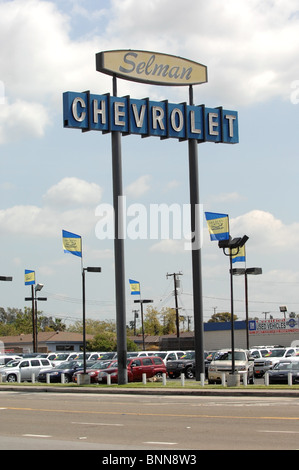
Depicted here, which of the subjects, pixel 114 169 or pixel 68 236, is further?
pixel 68 236

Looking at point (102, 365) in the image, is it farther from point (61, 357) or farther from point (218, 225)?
point (61, 357)

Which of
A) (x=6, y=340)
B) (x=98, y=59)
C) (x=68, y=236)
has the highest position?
(x=98, y=59)

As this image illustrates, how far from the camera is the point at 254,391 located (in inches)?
1041

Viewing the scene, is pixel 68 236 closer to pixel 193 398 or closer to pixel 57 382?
pixel 57 382

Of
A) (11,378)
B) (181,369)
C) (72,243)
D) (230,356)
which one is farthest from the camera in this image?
(11,378)

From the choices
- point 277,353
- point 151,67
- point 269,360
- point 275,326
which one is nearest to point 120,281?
point 151,67

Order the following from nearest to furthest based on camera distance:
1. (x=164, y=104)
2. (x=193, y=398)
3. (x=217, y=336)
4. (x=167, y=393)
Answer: (x=193, y=398), (x=167, y=393), (x=164, y=104), (x=217, y=336)

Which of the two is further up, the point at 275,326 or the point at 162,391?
the point at 275,326

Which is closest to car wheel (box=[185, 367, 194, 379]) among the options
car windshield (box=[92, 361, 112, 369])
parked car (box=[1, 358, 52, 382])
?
car windshield (box=[92, 361, 112, 369])

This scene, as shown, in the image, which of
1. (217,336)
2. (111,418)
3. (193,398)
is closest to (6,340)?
(217,336)

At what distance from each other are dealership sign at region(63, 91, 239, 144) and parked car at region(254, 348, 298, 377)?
12.5 meters

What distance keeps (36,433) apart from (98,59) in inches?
929

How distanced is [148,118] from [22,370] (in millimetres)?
17689

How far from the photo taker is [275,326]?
78.6 m
